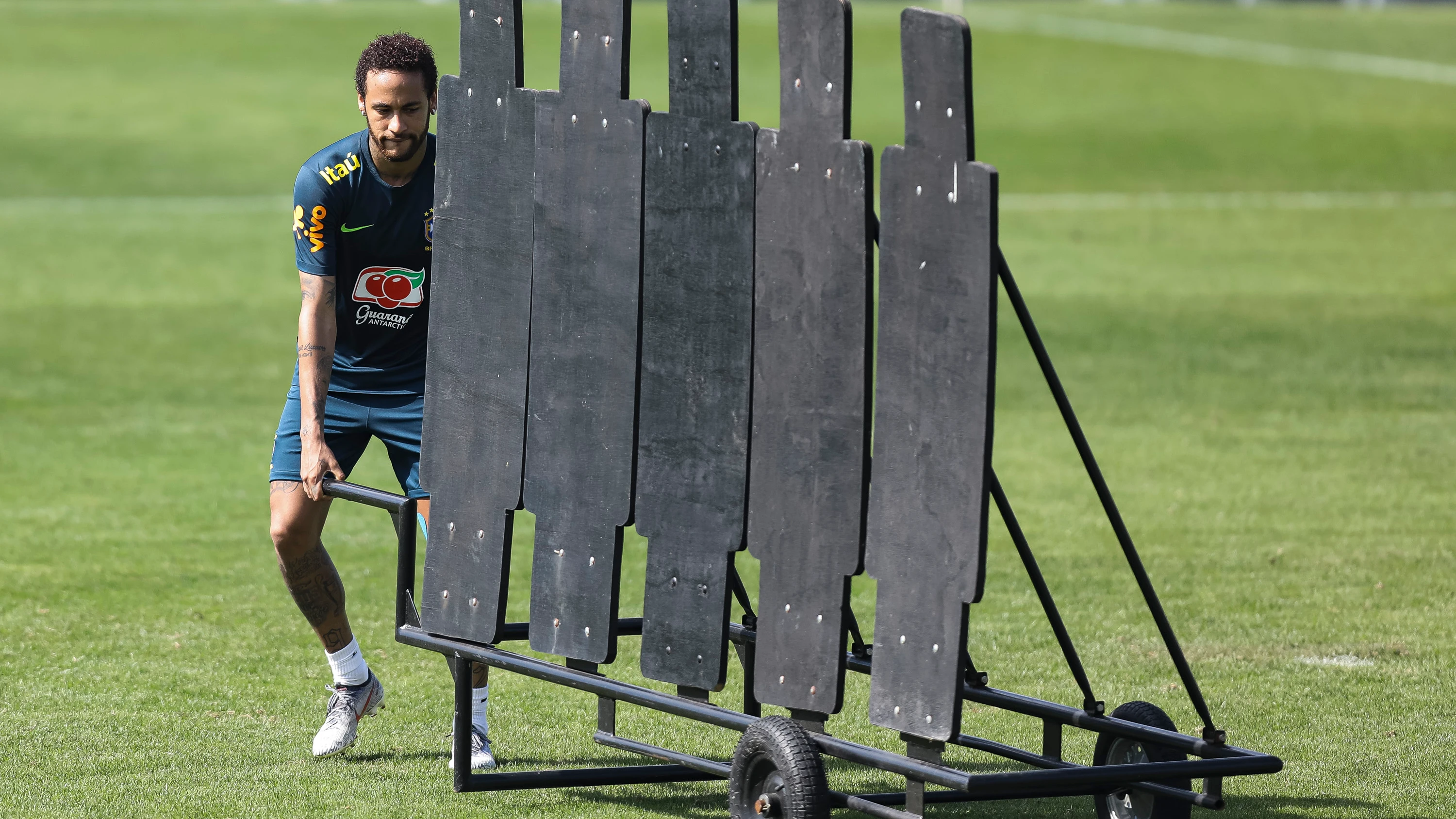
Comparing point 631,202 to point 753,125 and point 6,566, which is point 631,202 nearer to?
point 753,125

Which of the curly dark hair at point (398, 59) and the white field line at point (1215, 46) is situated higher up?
the white field line at point (1215, 46)

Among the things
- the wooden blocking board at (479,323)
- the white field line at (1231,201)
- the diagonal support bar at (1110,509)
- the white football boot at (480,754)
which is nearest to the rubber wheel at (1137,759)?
the diagonal support bar at (1110,509)

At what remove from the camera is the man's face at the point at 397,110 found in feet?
18.3

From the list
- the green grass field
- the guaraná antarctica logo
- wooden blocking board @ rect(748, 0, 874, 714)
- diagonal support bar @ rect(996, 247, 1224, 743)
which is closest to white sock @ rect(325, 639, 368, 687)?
the green grass field

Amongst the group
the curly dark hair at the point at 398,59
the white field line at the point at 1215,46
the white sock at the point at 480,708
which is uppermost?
the white field line at the point at 1215,46

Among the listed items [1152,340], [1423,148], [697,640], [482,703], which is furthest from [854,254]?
[1423,148]

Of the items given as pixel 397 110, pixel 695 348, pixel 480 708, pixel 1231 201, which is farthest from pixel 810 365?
pixel 1231 201

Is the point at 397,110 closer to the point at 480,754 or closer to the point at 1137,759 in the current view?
the point at 480,754

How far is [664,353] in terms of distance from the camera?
491cm

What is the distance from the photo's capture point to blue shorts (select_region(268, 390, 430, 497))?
6.04 metres

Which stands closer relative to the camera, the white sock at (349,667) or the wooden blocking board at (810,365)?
the wooden blocking board at (810,365)

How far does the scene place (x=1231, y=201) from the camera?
26.8 meters

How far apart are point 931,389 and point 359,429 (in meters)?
2.47

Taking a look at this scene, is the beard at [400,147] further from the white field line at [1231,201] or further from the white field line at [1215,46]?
the white field line at [1215,46]
